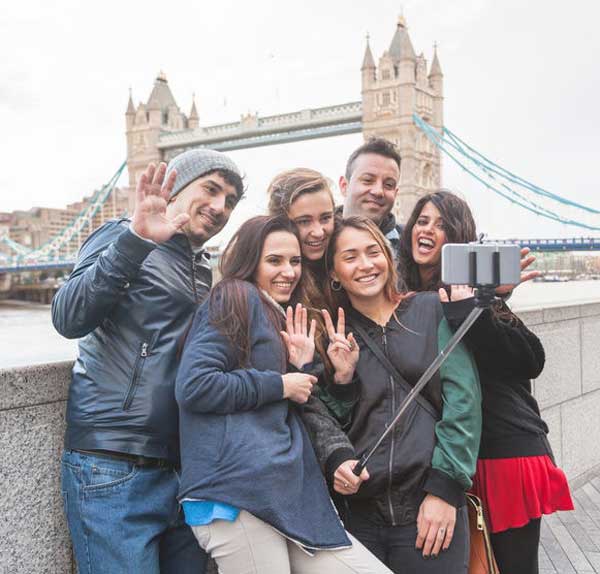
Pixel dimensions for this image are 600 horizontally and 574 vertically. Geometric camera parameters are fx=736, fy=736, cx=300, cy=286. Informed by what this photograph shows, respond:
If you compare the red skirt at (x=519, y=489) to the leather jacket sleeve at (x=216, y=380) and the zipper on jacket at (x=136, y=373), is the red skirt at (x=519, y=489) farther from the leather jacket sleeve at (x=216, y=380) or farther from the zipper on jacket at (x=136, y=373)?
the zipper on jacket at (x=136, y=373)

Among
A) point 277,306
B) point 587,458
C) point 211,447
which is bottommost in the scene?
point 587,458

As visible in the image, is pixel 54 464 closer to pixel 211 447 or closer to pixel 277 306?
pixel 211 447

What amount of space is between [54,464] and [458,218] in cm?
114

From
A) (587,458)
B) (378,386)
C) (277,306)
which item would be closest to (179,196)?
(277,306)

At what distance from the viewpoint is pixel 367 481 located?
5.15ft

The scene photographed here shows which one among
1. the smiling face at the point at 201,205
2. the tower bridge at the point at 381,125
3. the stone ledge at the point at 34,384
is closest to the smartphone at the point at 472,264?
the smiling face at the point at 201,205

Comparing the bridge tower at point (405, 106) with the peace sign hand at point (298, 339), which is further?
the bridge tower at point (405, 106)

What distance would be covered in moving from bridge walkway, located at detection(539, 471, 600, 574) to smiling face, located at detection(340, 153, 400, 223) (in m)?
1.39

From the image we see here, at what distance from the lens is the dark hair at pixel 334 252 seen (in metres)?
1.74

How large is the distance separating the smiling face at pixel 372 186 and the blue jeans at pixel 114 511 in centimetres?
113

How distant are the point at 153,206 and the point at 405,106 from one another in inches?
1769

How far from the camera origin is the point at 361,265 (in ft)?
5.63

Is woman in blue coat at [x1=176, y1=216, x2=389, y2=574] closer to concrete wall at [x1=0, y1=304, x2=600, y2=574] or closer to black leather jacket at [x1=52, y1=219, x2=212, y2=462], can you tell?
black leather jacket at [x1=52, y1=219, x2=212, y2=462]

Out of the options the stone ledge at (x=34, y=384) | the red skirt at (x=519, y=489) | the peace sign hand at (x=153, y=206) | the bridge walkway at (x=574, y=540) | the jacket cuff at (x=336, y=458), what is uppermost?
the peace sign hand at (x=153, y=206)
